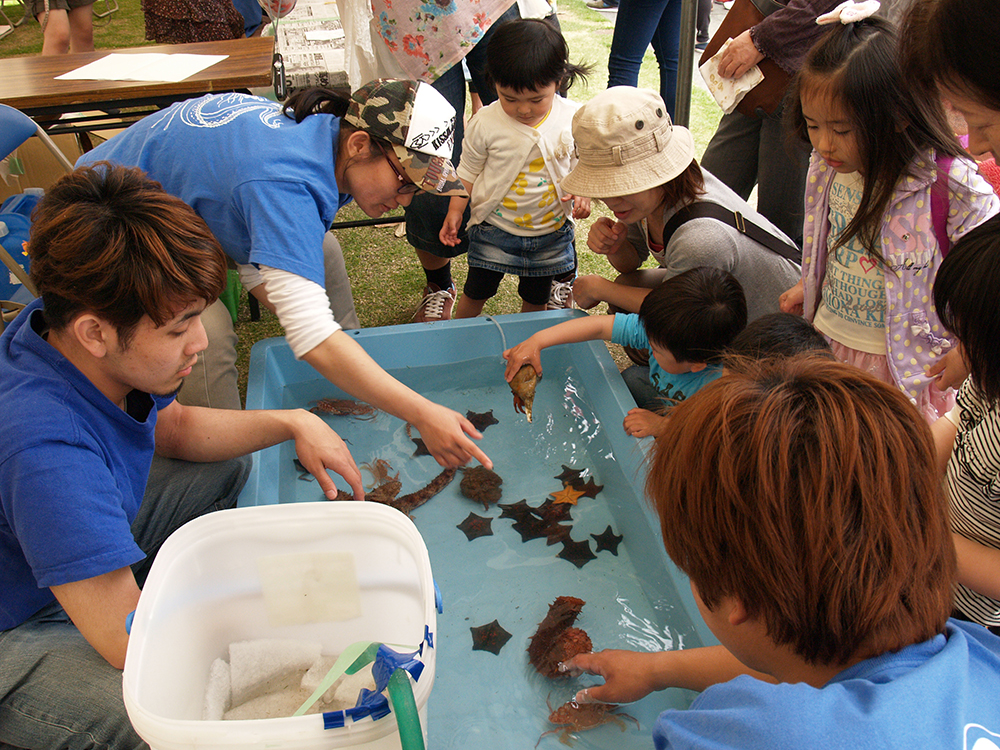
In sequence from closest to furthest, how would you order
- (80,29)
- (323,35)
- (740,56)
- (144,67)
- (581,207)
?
(740,56) < (581,207) < (144,67) < (323,35) < (80,29)

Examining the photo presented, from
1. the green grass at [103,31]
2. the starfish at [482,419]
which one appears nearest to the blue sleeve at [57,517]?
the starfish at [482,419]

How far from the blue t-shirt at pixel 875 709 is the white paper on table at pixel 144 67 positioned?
336 centimetres

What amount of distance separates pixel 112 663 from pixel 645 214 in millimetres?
2052

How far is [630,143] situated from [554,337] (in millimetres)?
690

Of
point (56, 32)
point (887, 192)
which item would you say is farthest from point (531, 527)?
point (56, 32)

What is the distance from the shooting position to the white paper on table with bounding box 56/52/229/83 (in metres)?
3.14

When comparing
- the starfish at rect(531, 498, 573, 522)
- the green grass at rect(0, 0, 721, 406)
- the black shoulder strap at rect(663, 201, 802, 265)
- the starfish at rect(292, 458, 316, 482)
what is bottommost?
the green grass at rect(0, 0, 721, 406)

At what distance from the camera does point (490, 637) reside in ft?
5.92

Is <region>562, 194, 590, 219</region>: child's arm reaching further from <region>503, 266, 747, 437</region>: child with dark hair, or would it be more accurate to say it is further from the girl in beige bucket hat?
<region>503, 266, 747, 437</region>: child with dark hair

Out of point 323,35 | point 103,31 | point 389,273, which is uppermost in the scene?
point 323,35

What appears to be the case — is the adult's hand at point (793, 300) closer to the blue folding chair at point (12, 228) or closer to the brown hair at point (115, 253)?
the brown hair at point (115, 253)

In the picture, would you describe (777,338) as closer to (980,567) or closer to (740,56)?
(980,567)

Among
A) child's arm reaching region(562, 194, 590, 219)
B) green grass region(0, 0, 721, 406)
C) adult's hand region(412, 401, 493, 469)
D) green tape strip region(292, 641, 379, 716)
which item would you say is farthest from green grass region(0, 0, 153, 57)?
green tape strip region(292, 641, 379, 716)

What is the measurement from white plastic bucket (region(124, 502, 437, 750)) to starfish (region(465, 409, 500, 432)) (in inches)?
44.0
